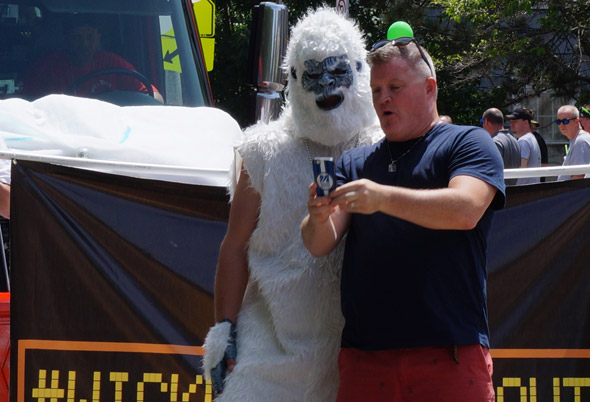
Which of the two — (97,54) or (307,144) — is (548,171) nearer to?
(307,144)

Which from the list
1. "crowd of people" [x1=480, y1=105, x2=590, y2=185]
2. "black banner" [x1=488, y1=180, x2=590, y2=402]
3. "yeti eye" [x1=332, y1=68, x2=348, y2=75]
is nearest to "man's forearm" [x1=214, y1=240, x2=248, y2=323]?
"yeti eye" [x1=332, y1=68, x2=348, y2=75]

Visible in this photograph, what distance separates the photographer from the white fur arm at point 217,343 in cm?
293

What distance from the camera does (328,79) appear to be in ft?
10.1

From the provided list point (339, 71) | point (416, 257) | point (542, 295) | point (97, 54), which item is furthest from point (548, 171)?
point (97, 54)

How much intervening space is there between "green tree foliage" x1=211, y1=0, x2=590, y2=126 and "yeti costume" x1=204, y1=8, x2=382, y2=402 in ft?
43.7

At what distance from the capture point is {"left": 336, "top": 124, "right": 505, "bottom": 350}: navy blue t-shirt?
253 centimetres

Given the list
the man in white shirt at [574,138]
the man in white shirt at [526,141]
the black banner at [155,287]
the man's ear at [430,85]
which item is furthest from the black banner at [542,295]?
the man in white shirt at [526,141]

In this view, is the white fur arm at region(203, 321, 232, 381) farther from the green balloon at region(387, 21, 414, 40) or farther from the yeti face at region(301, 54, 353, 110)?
the green balloon at region(387, 21, 414, 40)

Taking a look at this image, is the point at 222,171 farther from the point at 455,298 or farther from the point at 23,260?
the point at 455,298

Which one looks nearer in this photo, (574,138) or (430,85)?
(430,85)

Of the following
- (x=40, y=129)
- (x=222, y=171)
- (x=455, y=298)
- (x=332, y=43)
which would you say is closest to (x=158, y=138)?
(x=40, y=129)

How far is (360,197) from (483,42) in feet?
52.5

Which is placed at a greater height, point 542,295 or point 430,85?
point 430,85

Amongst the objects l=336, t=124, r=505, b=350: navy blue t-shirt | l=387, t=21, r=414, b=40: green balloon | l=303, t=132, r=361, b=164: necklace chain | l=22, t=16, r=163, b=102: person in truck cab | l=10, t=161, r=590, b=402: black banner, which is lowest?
l=10, t=161, r=590, b=402: black banner
